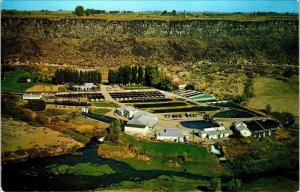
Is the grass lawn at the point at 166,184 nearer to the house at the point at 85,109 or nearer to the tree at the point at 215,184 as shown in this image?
the tree at the point at 215,184

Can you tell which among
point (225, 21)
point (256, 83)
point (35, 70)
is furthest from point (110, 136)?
point (225, 21)

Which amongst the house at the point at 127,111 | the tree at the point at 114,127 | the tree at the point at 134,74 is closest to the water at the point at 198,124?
the house at the point at 127,111

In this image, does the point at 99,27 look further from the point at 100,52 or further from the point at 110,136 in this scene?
the point at 110,136

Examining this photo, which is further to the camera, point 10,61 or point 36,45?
point 36,45

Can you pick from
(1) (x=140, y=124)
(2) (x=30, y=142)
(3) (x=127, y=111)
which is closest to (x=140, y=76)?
(3) (x=127, y=111)

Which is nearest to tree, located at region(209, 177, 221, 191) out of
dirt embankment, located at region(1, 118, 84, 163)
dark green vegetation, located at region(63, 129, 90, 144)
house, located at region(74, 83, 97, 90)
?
dirt embankment, located at region(1, 118, 84, 163)

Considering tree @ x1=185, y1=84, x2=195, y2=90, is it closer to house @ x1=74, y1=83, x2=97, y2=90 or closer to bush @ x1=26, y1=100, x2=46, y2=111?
house @ x1=74, y1=83, x2=97, y2=90
